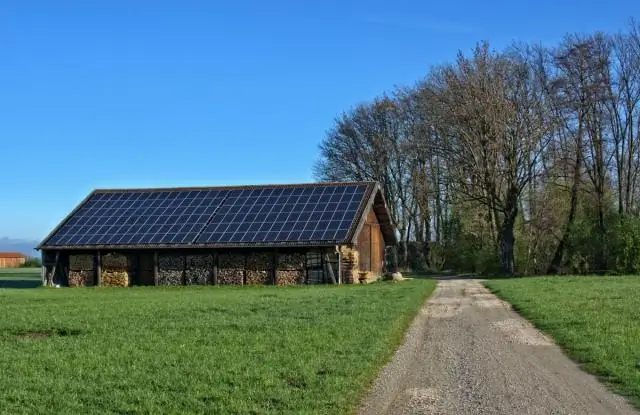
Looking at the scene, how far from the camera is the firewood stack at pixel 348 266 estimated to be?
34.6 metres

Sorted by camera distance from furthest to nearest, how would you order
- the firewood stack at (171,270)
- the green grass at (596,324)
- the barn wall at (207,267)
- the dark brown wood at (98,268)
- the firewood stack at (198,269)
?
the dark brown wood at (98,268)
the firewood stack at (171,270)
the firewood stack at (198,269)
the barn wall at (207,267)
the green grass at (596,324)

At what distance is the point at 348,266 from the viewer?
3481 cm

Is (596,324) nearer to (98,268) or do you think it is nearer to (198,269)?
(198,269)

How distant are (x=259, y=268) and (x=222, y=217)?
4.25 metres

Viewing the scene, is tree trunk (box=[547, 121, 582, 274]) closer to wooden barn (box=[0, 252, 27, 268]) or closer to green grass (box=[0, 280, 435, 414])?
green grass (box=[0, 280, 435, 414])

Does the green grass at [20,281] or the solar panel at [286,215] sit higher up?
the solar panel at [286,215]

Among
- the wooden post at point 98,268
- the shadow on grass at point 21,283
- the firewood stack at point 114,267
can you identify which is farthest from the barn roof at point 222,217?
the shadow on grass at point 21,283

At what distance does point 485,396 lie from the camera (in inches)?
330

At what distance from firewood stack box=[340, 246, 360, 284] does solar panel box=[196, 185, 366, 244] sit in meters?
1.26

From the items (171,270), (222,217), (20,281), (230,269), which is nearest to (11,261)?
(20,281)

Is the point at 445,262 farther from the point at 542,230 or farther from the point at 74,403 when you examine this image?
the point at 74,403

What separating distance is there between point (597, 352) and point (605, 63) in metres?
35.6

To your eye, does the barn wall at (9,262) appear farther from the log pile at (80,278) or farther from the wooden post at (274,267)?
the wooden post at (274,267)

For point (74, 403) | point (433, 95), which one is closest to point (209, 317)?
point (74, 403)
